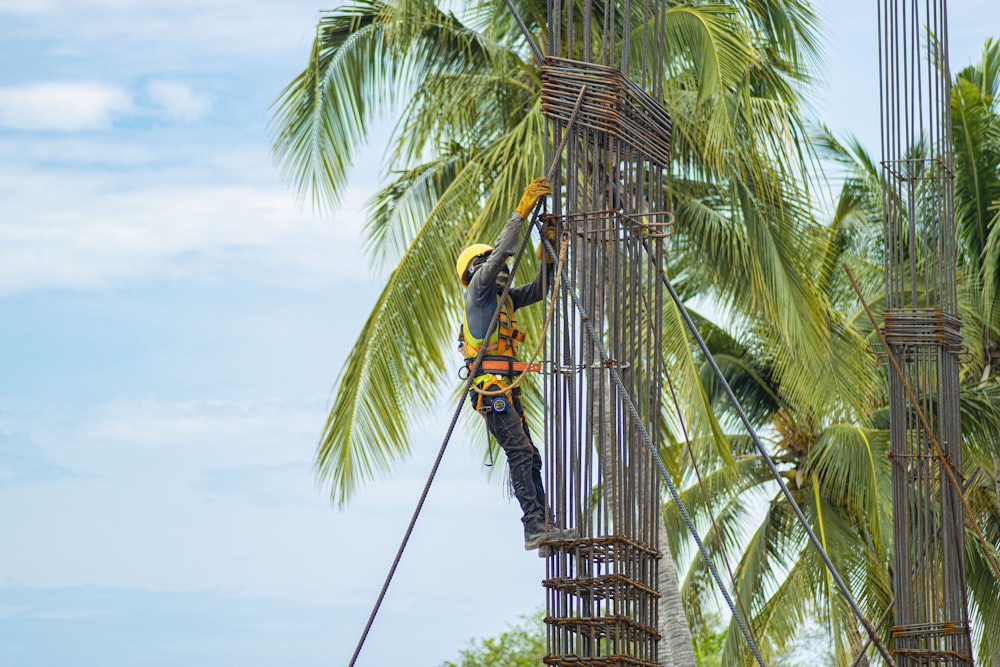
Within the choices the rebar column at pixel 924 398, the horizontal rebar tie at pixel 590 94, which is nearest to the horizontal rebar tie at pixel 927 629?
the rebar column at pixel 924 398

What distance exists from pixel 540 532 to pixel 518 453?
483mm

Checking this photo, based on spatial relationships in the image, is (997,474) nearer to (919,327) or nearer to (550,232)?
(919,327)

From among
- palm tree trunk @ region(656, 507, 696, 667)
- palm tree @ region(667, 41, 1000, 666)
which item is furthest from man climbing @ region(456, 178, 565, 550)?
palm tree @ region(667, 41, 1000, 666)

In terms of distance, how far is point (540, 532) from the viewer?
7844 millimetres

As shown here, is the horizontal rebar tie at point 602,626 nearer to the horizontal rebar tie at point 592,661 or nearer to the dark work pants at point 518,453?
the horizontal rebar tie at point 592,661

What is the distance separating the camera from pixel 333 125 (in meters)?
16.0

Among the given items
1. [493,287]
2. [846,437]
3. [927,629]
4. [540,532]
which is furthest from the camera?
[846,437]

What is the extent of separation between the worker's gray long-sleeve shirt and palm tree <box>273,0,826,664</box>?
5801mm

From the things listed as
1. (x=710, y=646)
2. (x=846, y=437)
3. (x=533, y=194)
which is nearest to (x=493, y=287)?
(x=533, y=194)

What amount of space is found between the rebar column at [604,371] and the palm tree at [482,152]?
5.88m

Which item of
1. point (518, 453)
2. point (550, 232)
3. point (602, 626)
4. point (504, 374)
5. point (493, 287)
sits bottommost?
point (602, 626)

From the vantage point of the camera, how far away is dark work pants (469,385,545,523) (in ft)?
26.3

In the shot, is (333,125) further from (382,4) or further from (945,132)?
(945,132)

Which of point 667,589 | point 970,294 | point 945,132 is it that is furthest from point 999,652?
point 945,132
